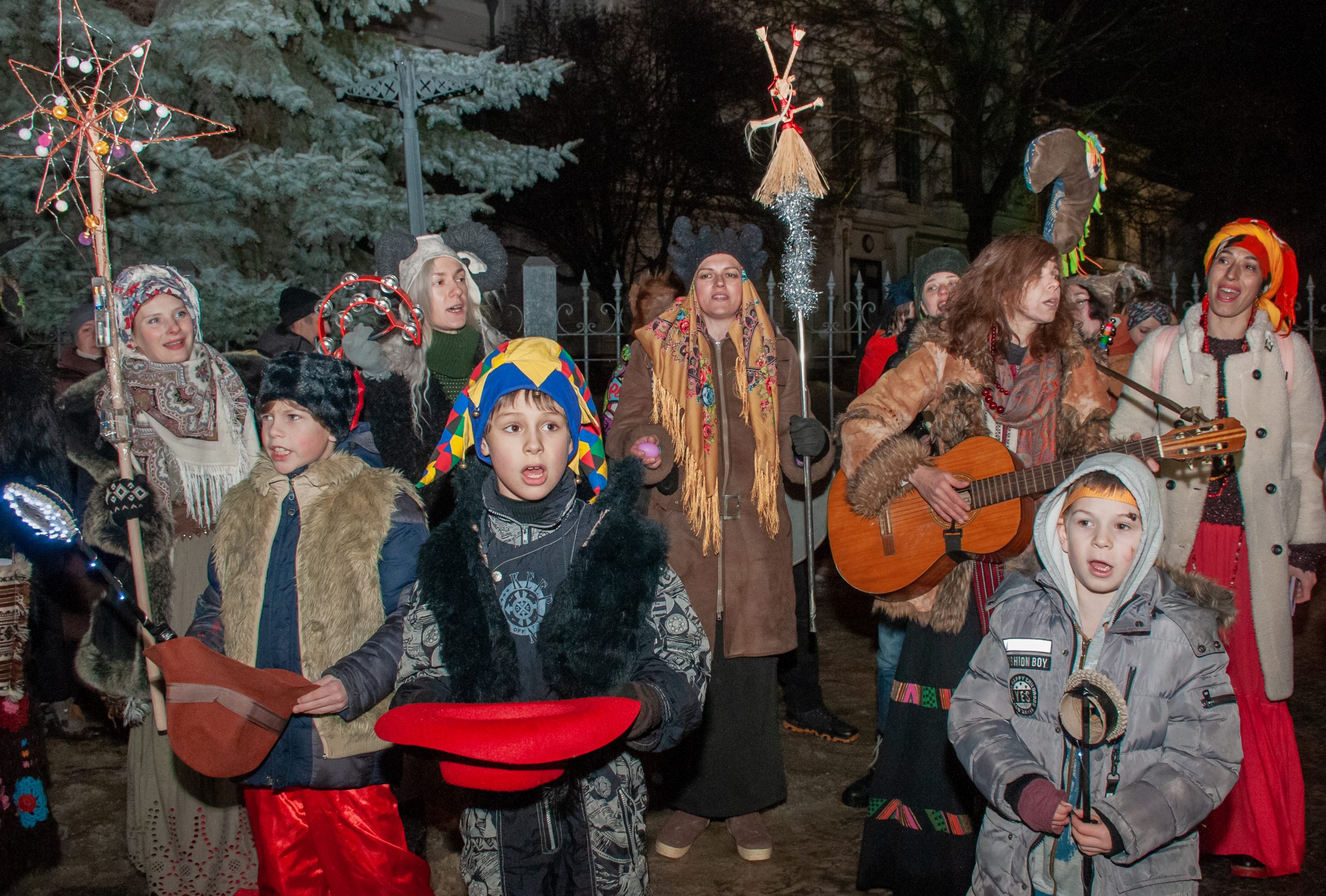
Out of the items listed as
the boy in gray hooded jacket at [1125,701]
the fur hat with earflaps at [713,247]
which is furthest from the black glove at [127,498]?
the boy in gray hooded jacket at [1125,701]

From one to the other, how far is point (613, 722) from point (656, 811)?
2593mm

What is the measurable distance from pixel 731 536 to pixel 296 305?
3.50 meters

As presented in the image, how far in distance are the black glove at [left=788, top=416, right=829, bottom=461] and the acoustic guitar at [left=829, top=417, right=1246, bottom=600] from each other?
7.5 inches

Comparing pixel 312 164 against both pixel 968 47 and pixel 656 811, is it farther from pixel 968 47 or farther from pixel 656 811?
pixel 968 47

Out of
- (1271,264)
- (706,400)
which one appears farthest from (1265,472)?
(706,400)

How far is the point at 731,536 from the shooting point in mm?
4016

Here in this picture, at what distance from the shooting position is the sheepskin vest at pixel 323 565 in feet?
9.93

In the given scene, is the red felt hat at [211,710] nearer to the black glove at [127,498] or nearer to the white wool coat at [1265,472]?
the black glove at [127,498]

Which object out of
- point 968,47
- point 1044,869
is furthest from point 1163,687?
point 968,47

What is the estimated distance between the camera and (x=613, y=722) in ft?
6.78

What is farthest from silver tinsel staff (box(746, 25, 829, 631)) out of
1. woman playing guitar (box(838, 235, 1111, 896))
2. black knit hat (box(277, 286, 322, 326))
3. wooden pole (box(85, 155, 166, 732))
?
black knit hat (box(277, 286, 322, 326))

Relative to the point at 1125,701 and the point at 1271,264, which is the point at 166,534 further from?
the point at 1271,264

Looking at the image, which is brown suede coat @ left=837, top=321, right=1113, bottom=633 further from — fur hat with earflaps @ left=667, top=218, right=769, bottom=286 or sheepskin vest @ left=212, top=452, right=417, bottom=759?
sheepskin vest @ left=212, top=452, right=417, bottom=759

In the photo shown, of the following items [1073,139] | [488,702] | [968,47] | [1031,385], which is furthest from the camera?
[968,47]
